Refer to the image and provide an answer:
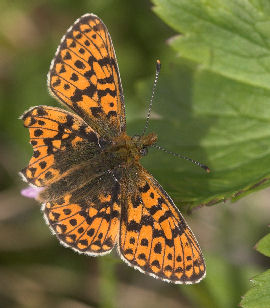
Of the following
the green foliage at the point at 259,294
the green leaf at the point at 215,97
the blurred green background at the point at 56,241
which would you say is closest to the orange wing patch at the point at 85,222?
A: the green leaf at the point at 215,97

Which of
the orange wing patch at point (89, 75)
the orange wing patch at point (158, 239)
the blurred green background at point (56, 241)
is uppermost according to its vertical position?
the orange wing patch at point (89, 75)

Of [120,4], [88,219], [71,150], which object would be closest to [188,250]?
[88,219]

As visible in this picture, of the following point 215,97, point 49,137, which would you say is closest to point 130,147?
point 49,137

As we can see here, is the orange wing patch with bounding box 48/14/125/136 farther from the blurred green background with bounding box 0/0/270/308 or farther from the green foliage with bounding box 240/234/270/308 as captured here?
the green foliage with bounding box 240/234/270/308

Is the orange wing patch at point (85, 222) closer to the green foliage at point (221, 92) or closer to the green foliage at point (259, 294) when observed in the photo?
the green foliage at point (221, 92)

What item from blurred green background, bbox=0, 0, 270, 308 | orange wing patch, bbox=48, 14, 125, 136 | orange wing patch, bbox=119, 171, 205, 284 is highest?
orange wing patch, bbox=48, 14, 125, 136

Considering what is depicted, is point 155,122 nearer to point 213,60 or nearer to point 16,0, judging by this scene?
point 213,60

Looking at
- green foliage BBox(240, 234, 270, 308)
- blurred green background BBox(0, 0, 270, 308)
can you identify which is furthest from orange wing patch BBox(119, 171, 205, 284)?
blurred green background BBox(0, 0, 270, 308)
